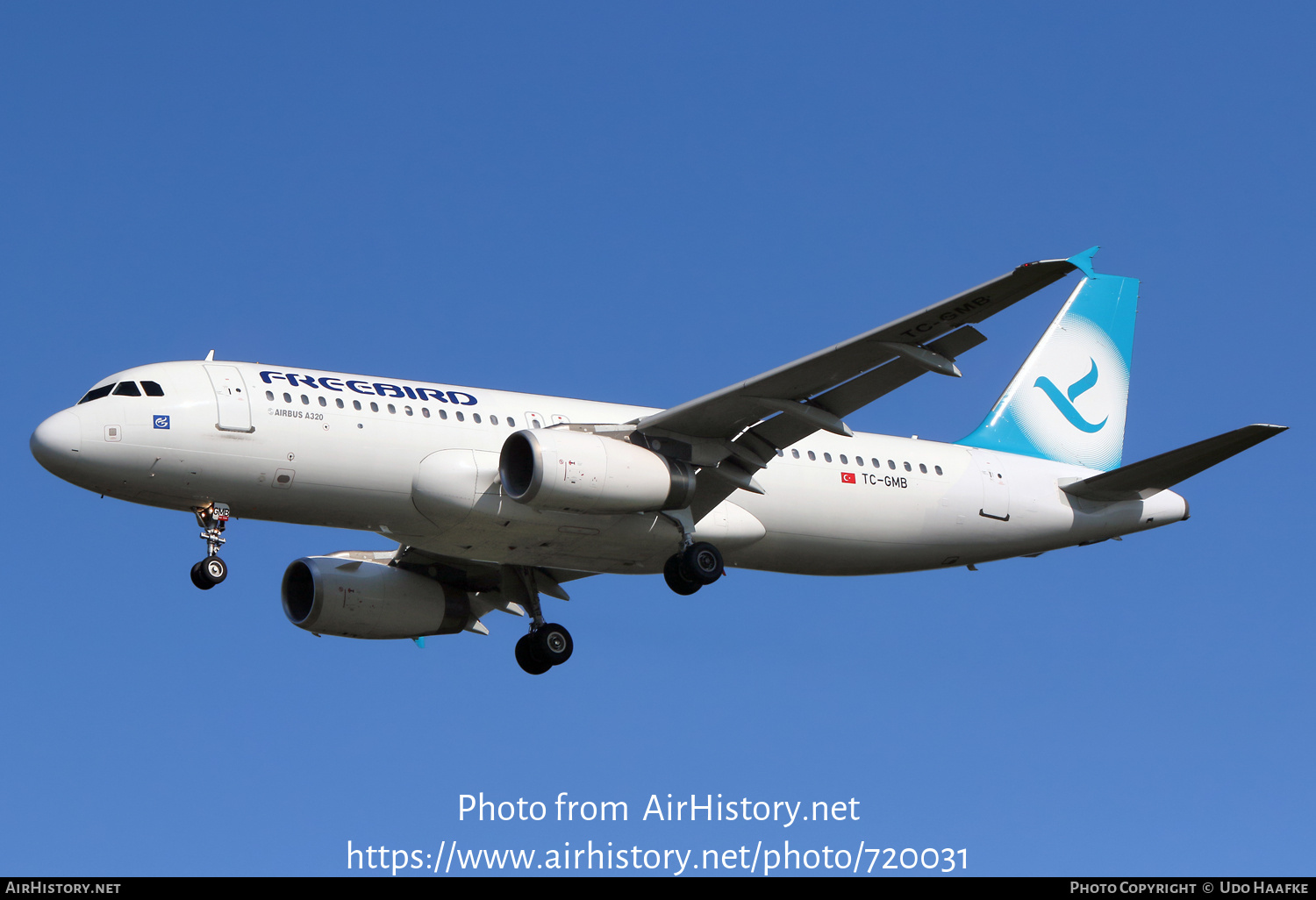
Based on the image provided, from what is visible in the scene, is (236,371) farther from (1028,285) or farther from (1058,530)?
(1058,530)

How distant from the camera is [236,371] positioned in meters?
28.8

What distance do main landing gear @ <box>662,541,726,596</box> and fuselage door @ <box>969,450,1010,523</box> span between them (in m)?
6.50

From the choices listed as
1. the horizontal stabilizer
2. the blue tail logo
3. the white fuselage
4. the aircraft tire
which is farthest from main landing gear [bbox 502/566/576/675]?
the blue tail logo

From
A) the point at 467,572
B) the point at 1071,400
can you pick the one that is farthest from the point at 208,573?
the point at 1071,400

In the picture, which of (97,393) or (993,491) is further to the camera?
(993,491)

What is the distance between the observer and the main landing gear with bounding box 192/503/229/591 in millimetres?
28281

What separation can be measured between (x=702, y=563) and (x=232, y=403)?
8.82 meters

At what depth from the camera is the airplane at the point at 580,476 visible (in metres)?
27.9

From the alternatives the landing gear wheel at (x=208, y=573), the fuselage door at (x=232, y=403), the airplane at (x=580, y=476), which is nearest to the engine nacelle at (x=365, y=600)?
the airplane at (x=580, y=476)

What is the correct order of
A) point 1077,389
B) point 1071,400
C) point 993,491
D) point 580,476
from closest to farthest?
1. point 580,476
2. point 993,491
3. point 1071,400
4. point 1077,389

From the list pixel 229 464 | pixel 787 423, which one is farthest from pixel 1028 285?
pixel 229 464

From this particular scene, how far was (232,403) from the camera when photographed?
28.2 metres

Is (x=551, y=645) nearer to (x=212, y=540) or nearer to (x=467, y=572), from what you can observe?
(x=467, y=572)
